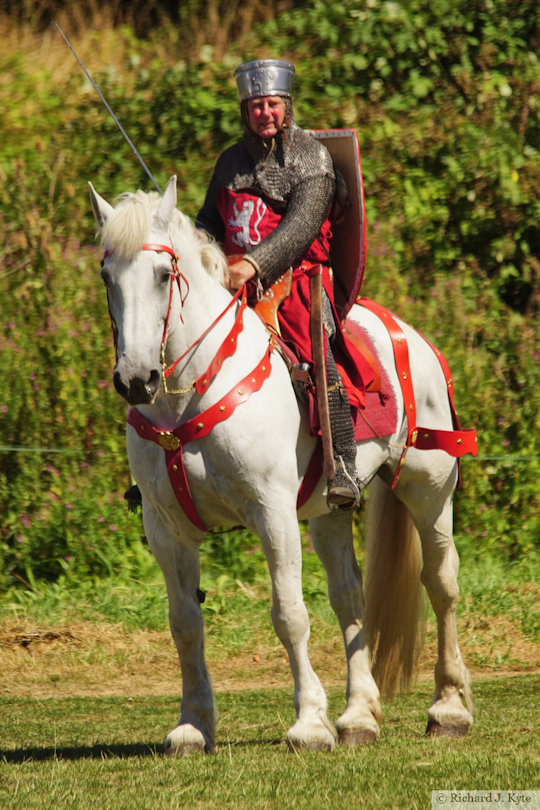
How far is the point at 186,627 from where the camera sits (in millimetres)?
4551

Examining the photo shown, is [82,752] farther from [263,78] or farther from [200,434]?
[263,78]

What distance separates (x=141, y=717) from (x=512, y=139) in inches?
287

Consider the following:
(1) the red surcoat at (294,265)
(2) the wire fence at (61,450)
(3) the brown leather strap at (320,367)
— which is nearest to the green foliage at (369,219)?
(2) the wire fence at (61,450)

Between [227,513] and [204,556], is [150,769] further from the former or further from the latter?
[204,556]

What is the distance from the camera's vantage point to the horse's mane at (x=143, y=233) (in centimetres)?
398

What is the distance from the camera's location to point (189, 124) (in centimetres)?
1129

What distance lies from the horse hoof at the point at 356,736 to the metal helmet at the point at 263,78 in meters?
2.66

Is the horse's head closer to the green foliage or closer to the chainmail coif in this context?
the chainmail coif

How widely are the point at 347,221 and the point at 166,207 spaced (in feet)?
3.83

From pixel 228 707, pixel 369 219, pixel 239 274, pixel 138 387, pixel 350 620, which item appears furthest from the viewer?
pixel 369 219

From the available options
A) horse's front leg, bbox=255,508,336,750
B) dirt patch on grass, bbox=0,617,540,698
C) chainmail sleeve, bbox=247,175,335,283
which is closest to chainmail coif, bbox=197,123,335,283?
chainmail sleeve, bbox=247,175,335,283

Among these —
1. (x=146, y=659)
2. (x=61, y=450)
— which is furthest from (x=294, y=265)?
(x=61, y=450)

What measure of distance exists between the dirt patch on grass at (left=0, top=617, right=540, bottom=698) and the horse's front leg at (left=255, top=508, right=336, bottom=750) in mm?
2422

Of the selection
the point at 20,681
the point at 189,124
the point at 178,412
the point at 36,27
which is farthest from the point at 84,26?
the point at 178,412
